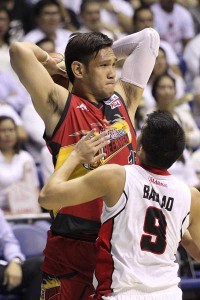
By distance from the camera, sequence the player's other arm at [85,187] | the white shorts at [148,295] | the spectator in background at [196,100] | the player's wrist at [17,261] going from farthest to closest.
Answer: the spectator in background at [196,100]
the player's wrist at [17,261]
the white shorts at [148,295]
the player's other arm at [85,187]

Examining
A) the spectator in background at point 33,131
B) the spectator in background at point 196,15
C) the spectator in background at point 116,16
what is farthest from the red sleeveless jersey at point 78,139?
the spectator in background at point 196,15

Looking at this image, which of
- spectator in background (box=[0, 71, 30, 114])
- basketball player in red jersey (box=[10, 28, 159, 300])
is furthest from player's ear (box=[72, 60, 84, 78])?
spectator in background (box=[0, 71, 30, 114])

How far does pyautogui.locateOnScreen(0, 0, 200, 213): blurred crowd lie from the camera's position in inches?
312

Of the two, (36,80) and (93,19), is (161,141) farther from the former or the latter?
(93,19)

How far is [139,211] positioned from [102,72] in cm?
81

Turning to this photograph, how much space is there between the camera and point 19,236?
6.93 meters

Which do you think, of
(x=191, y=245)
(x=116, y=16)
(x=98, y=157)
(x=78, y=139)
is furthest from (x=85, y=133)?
(x=116, y=16)

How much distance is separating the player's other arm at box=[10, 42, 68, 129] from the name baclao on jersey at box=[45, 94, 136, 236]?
74 mm

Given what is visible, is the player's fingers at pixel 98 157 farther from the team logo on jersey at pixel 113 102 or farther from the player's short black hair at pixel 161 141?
the team logo on jersey at pixel 113 102

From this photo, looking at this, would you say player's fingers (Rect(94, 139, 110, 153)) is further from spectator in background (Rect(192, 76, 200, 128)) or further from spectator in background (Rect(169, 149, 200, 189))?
spectator in background (Rect(192, 76, 200, 128))

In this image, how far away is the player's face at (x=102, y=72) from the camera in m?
4.30

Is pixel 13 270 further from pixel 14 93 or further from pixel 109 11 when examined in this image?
pixel 109 11

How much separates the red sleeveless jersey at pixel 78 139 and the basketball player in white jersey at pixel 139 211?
0.27m

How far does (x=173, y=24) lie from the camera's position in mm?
11914
